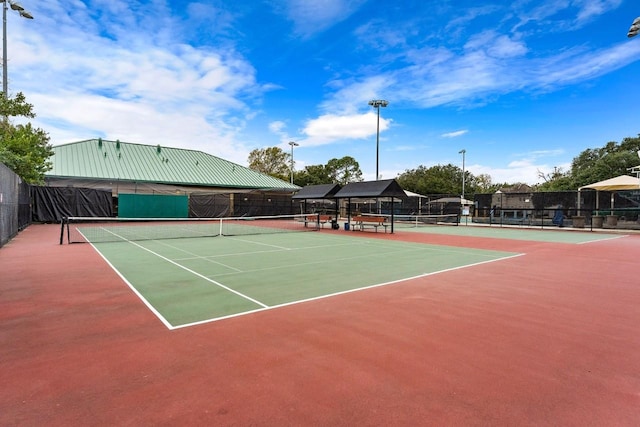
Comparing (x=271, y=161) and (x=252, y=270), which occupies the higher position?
(x=271, y=161)

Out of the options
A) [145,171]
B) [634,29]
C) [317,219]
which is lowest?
[317,219]

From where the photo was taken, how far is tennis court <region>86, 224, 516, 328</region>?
557 cm

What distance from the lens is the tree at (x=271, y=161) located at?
6206 centimetres

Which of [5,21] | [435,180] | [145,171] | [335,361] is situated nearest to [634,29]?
[335,361]

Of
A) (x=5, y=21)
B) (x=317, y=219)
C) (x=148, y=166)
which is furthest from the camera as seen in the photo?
(x=148, y=166)

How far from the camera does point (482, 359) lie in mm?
3584

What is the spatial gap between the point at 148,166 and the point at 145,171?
50.7 inches

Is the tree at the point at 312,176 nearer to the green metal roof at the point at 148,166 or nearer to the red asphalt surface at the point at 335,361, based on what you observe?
the green metal roof at the point at 148,166

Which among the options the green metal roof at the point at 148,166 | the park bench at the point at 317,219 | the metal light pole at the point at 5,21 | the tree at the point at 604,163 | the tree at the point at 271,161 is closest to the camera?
the metal light pole at the point at 5,21

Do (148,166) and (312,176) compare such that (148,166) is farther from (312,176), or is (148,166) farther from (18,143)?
(312,176)

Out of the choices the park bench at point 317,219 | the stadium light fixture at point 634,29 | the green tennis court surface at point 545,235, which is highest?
the stadium light fixture at point 634,29

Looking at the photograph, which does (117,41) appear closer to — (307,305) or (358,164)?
(307,305)

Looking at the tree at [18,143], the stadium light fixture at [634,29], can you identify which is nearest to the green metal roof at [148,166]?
the tree at [18,143]

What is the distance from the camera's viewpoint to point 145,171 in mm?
32531
